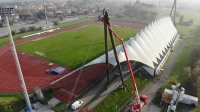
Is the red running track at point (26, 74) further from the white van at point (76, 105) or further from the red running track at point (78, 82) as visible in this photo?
the white van at point (76, 105)

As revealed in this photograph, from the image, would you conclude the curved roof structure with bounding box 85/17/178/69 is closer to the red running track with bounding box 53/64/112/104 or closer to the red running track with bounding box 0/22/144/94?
the red running track with bounding box 53/64/112/104

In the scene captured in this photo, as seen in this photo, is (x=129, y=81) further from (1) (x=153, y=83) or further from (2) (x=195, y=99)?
(2) (x=195, y=99)

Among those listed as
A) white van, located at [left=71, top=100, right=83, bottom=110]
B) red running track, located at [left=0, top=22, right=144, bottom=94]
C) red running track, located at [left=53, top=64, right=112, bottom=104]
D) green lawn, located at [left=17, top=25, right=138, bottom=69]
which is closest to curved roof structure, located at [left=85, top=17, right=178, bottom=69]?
red running track, located at [left=53, top=64, right=112, bottom=104]

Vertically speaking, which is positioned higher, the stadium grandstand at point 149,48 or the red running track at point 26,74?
the stadium grandstand at point 149,48

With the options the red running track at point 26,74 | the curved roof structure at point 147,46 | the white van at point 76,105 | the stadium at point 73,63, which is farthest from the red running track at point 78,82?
the curved roof structure at point 147,46

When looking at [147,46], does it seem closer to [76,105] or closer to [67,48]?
[76,105]

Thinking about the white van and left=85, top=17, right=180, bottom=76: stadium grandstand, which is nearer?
the white van

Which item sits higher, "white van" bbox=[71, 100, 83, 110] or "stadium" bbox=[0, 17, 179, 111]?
"stadium" bbox=[0, 17, 179, 111]

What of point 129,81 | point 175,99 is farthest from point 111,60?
A: point 175,99
